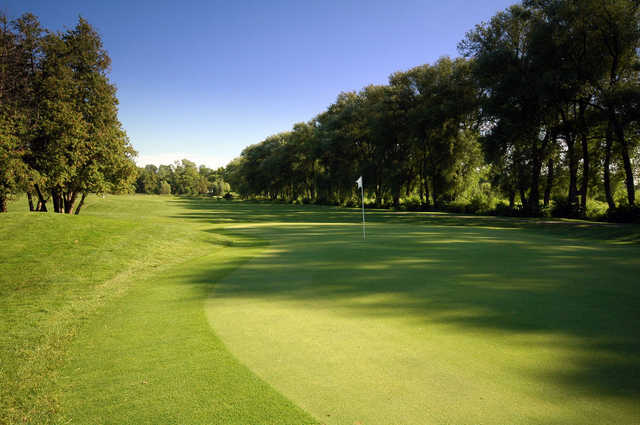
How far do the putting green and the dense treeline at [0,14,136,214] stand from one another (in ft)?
53.4

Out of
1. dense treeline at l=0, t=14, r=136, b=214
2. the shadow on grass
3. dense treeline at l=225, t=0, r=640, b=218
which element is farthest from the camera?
dense treeline at l=225, t=0, r=640, b=218

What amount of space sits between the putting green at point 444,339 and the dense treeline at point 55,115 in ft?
53.4

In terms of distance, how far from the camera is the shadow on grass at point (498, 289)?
3.77 m

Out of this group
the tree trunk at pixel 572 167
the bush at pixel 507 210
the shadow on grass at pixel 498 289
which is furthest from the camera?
the bush at pixel 507 210

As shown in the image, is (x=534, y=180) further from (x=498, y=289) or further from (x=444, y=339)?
(x=444, y=339)

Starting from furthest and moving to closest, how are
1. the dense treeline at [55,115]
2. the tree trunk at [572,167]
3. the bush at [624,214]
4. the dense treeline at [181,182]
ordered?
the dense treeline at [181,182], the tree trunk at [572,167], the bush at [624,214], the dense treeline at [55,115]

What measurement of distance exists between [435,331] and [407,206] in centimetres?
4027

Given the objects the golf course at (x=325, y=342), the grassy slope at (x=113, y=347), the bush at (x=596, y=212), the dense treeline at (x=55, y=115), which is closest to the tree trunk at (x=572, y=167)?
the bush at (x=596, y=212)

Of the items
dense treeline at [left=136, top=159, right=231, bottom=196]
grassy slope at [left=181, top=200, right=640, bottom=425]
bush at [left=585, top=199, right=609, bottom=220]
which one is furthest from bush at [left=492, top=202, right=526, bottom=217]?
dense treeline at [left=136, top=159, right=231, bottom=196]

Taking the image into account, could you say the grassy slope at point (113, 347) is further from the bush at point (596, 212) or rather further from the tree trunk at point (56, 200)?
the bush at point (596, 212)

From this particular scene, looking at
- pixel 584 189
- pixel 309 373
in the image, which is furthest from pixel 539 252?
pixel 584 189

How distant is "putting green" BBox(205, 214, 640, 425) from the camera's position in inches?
113

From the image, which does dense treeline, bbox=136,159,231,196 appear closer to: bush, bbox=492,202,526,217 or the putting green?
bush, bbox=492,202,526,217

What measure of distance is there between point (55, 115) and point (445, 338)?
2291 cm
